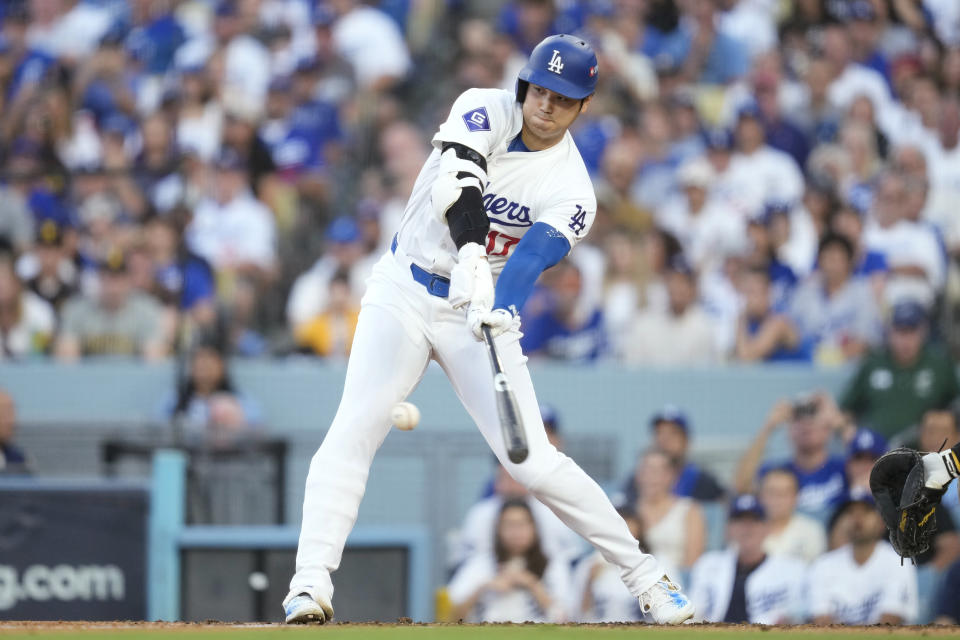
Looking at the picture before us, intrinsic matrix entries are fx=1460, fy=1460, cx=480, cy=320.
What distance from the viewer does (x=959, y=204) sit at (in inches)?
410

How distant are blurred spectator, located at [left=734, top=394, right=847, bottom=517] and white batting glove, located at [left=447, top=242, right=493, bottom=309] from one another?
3.53 m

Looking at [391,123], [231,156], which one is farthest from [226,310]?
[391,123]

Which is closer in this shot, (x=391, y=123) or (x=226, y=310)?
(x=226, y=310)

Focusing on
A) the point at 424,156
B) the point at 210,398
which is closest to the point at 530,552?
the point at 210,398

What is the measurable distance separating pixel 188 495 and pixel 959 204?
5.79 m

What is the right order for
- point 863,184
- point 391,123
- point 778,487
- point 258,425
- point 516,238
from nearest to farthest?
point 516,238 → point 778,487 → point 258,425 → point 863,184 → point 391,123

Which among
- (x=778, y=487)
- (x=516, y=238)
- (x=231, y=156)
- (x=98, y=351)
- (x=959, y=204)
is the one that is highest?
(x=231, y=156)

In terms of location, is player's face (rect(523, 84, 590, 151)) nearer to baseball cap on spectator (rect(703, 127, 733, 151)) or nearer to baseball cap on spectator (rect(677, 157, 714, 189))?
baseball cap on spectator (rect(677, 157, 714, 189))

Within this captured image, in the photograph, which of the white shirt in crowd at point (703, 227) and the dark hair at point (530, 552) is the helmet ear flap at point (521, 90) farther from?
the white shirt in crowd at point (703, 227)

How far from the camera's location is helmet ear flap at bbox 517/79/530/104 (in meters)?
5.34

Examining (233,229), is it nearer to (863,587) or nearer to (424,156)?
(424,156)

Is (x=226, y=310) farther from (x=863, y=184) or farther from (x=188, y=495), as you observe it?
(x=863, y=184)

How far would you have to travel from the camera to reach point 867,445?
7988 millimetres

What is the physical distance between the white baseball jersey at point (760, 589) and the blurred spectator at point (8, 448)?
3.84m
